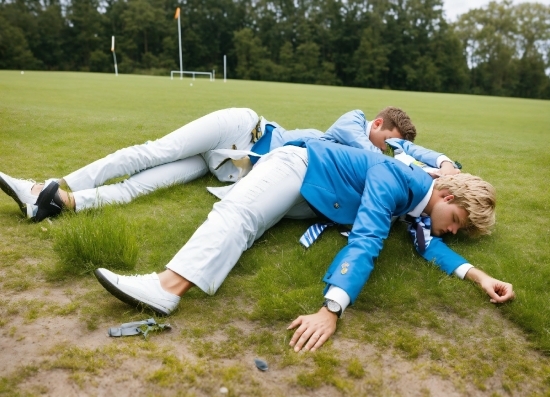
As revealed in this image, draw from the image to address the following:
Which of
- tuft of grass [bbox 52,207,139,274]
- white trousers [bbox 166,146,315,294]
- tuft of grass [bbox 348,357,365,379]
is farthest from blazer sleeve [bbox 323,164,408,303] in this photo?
tuft of grass [bbox 52,207,139,274]

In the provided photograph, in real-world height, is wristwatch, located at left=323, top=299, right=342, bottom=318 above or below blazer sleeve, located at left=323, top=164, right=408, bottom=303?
below

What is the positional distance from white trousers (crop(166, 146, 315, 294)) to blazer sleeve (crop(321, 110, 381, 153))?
48.7 inches

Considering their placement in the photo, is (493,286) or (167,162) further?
(167,162)

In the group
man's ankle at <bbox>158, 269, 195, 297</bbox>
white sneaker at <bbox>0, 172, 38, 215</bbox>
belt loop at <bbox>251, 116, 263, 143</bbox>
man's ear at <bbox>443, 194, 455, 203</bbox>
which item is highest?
belt loop at <bbox>251, 116, 263, 143</bbox>

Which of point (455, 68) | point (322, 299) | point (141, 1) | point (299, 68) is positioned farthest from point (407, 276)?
point (141, 1)

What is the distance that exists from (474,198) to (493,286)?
0.67m

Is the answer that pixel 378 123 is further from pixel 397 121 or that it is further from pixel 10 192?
pixel 10 192

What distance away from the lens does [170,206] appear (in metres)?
4.32

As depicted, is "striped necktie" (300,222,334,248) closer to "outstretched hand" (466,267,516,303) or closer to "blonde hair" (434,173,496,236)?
"blonde hair" (434,173,496,236)

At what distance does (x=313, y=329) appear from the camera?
7.98ft

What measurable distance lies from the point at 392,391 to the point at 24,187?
10.8 ft

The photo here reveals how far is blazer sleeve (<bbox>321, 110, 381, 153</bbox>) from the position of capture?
4.79m

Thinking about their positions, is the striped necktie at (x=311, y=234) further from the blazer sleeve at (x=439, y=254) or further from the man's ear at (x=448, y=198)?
the man's ear at (x=448, y=198)

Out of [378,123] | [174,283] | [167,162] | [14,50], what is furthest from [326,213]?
[14,50]
